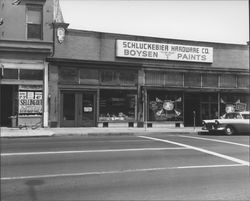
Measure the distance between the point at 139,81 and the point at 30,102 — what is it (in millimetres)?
6901

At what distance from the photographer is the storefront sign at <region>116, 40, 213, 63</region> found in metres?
23.6

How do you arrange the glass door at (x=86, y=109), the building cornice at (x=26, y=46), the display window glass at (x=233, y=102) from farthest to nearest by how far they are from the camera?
the display window glass at (x=233, y=102), the glass door at (x=86, y=109), the building cornice at (x=26, y=46)

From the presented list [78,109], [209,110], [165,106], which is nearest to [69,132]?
[78,109]

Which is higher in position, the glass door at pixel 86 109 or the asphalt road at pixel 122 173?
the glass door at pixel 86 109

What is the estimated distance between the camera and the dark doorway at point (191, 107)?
25.2 meters

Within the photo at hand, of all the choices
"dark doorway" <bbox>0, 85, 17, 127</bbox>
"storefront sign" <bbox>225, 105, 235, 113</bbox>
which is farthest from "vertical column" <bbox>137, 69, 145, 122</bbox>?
"dark doorway" <bbox>0, 85, 17, 127</bbox>

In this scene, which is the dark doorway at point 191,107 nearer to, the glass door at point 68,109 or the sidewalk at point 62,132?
the sidewalk at point 62,132

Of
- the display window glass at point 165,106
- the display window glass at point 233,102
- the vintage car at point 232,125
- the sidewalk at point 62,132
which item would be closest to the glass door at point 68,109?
the sidewalk at point 62,132

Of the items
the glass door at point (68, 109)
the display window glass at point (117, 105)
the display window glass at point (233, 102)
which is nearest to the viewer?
the glass door at point (68, 109)

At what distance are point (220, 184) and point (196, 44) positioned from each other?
19.1 metres

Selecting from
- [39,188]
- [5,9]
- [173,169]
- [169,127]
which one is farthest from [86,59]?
[5,9]

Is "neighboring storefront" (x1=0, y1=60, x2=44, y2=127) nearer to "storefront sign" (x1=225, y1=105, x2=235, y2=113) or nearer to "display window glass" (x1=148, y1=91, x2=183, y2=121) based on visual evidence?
"display window glass" (x1=148, y1=91, x2=183, y2=121)

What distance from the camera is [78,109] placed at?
73.8 feet

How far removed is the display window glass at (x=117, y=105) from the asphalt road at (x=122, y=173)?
991 cm
